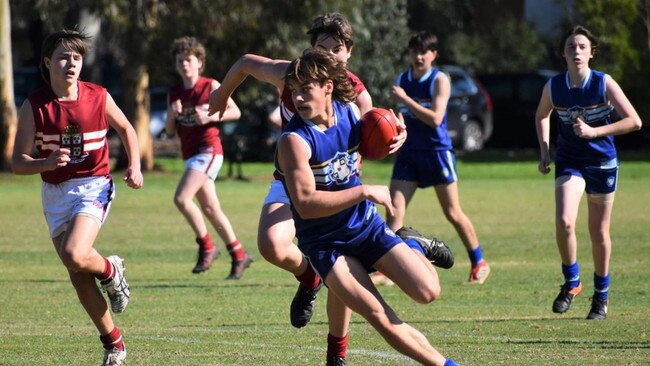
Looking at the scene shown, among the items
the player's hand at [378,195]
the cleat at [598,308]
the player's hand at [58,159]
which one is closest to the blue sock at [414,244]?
the player's hand at [378,195]

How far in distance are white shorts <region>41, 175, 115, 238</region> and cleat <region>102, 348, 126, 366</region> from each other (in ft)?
2.35

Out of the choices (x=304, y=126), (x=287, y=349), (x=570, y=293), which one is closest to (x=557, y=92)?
(x=570, y=293)

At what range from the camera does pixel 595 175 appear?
8805 mm

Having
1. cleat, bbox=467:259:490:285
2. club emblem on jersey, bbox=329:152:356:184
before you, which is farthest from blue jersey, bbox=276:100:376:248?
cleat, bbox=467:259:490:285

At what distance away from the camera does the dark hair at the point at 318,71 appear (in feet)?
19.3

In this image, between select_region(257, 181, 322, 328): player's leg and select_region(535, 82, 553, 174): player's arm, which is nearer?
select_region(257, 181, 322, 328): player's leg

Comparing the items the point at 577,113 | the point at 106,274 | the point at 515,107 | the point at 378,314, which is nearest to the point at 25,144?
the point at 106,274

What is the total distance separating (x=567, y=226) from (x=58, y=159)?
3776 millimetres

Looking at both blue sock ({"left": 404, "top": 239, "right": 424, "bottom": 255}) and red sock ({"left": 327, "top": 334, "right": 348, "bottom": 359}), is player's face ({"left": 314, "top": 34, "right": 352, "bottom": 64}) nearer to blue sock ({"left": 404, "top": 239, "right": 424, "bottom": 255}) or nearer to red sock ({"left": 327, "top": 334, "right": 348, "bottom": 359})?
blue sock ({"left": 404, "top": 239, "right": 424, "bottom": 255})

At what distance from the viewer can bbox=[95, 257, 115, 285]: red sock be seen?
7.03 meters

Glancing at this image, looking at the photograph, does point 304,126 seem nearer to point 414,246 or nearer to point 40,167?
point 414,246

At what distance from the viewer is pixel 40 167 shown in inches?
265

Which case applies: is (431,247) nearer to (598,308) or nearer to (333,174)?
(333,174)

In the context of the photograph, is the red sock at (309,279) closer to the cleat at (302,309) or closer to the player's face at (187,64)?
the cleat at (302,309)
